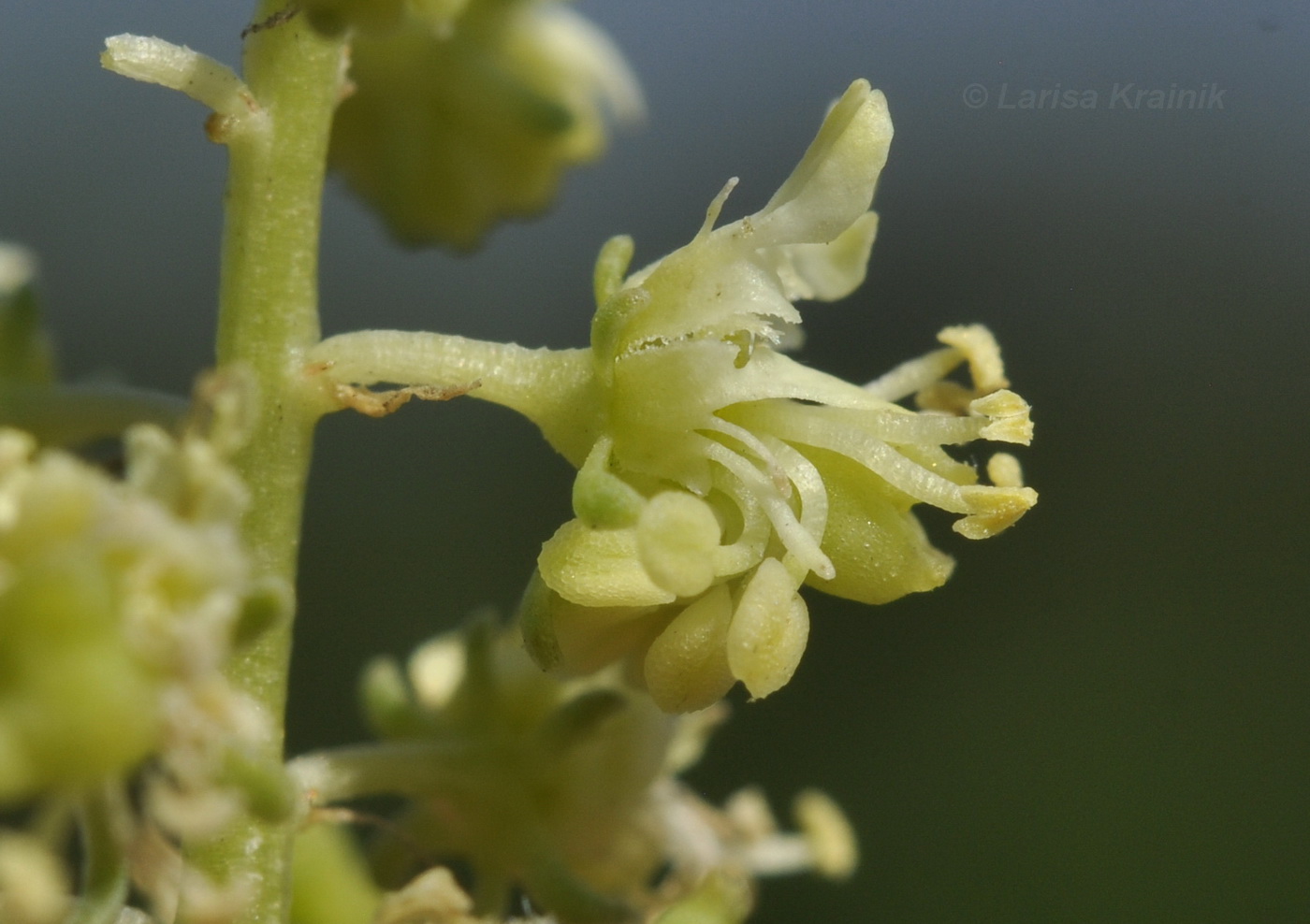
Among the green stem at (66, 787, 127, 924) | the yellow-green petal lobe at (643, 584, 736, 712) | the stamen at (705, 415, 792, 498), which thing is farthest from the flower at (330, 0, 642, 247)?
the green stem at (66, 787, 127, 924)

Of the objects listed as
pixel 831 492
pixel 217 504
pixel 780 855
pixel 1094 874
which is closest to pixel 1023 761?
pixel 1094 874

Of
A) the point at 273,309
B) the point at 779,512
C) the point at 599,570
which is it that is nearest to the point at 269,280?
the point at 273,309

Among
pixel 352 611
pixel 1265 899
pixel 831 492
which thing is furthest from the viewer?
pixel 352 611

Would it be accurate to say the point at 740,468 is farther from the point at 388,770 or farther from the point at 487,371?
the point at 388,770

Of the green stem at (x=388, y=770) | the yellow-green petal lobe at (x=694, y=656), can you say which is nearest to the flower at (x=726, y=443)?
the yellow-green petal lobe at (x=694, y=656)

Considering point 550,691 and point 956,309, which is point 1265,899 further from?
point 550,691

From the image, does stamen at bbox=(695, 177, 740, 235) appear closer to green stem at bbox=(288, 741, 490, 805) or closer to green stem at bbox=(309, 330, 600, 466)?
green stem at bbox=(309, 330, 600, 466)
